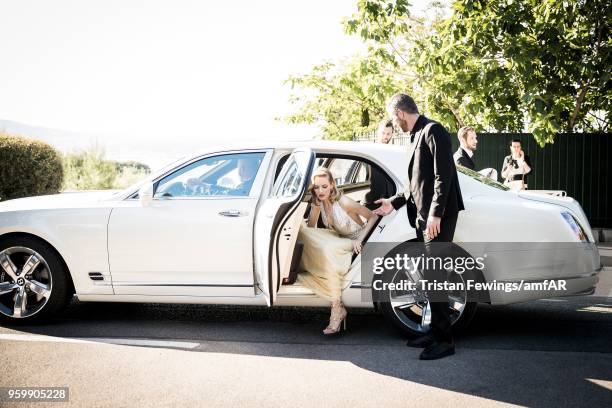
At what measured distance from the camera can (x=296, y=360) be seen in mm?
5086

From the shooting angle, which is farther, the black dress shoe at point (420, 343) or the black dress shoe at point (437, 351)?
the black dress shoe at point (420, 343)

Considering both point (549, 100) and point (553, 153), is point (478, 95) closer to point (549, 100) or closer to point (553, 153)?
point (549, 100)

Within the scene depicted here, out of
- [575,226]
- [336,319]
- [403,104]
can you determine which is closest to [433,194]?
[403,104]

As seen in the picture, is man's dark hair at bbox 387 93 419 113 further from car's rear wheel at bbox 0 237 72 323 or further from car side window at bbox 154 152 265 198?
car's rear wheel at bbox 0 237 72 323

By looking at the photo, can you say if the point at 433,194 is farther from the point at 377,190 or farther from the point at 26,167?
the point at 26,167

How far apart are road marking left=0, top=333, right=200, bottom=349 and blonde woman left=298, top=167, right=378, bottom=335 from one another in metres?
1.08

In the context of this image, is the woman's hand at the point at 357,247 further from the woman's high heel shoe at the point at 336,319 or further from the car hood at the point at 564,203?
the car hood at the point at 564,203

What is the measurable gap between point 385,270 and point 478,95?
820 centimetres

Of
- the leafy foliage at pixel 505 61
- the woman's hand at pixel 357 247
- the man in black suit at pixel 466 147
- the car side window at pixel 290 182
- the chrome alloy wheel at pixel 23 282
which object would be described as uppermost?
the leafy foliage at pixel 505 61

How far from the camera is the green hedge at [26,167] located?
1574 cm

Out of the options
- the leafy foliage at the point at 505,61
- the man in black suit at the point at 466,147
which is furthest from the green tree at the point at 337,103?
the man in black suit at the point at 466,147

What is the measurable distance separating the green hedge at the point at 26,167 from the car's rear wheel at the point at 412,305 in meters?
12.6

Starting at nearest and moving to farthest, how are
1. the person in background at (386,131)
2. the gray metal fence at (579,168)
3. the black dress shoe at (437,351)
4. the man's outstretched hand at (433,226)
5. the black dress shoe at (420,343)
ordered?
the man's outstretched hand at (433,226)
the black dress shoe at (437,351)
the black dress shoe at (420,343)
the person in background at (386,131)
the gray metal fence at (579,168)

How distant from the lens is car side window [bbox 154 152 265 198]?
5.75m
